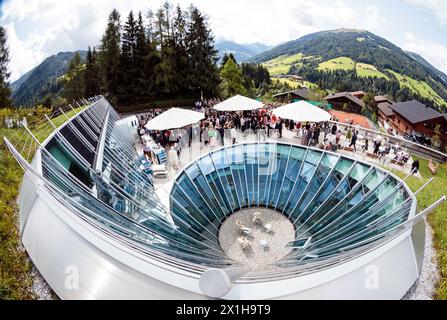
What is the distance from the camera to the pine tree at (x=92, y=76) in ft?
155

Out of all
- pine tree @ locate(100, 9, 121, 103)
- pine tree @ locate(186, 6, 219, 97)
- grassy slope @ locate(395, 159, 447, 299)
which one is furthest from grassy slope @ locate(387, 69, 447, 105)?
grassy slope @ locate(395, 159, 447, 299)

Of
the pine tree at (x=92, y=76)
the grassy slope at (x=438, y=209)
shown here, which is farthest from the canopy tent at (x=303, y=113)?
the pine tree at (x=92, y=76)

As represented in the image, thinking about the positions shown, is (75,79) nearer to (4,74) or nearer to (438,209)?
(4,74)

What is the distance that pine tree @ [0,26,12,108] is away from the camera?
114ft

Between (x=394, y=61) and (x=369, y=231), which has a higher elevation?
(x=394, y=61)

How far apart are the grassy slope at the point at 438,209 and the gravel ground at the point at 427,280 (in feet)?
0.43

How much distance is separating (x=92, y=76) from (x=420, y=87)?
15655cm

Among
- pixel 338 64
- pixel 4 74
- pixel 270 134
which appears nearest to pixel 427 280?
pixel 270 134

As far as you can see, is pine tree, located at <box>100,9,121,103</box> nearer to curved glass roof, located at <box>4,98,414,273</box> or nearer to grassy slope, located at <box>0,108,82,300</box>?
curved glass roof, located at <box>4,98,414,273</box>

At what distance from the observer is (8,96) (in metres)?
36.0

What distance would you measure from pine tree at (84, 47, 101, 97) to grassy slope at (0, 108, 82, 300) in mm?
40193

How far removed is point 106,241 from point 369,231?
8294 millimetres
